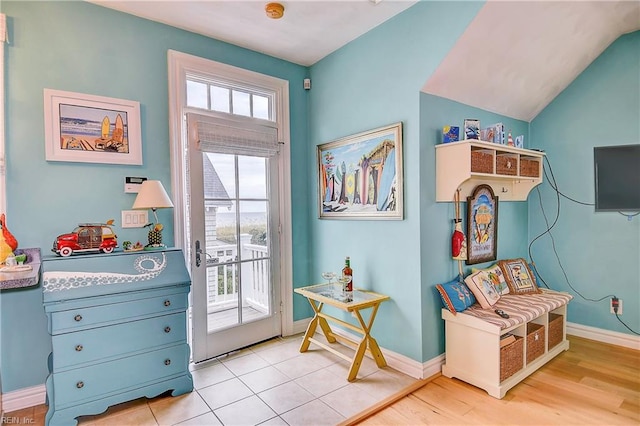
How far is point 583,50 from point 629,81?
484mm

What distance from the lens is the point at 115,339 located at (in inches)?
80.5

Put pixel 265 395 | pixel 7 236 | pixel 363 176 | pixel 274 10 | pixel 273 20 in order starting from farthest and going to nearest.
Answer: pixel 363 176
pixel 273 20
pixel 274 10
pixel 265 395
pixel 7 236

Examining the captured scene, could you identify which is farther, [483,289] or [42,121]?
[483,289]

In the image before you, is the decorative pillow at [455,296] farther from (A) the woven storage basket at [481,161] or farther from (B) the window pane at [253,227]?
(B) the window pane at [253,227]

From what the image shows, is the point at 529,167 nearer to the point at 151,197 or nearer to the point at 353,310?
the point at 353,310

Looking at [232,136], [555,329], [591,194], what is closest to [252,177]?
[232,136]

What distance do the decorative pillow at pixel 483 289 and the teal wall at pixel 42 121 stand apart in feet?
7.80

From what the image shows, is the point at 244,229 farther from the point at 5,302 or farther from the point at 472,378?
the point at 472,378

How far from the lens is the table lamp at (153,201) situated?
2273 millimetres

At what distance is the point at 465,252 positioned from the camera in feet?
8.75

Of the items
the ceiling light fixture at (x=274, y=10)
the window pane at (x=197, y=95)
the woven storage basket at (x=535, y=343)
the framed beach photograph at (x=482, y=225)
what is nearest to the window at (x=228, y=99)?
the window pane at (x=197, y=95)

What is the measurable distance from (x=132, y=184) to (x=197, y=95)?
91cm

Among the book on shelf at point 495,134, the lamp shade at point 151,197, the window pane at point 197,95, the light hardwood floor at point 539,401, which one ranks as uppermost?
the window pane at point 197,95

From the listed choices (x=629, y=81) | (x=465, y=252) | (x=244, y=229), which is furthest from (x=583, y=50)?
(x=244, y=229)
